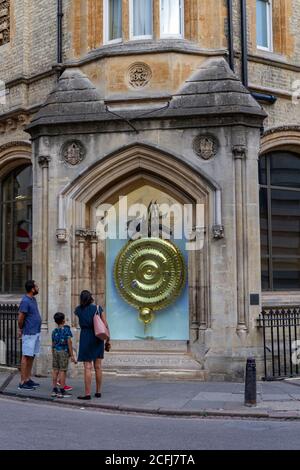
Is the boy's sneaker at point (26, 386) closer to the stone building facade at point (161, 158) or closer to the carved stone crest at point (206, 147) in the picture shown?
the stone building facade at point (161, 158)

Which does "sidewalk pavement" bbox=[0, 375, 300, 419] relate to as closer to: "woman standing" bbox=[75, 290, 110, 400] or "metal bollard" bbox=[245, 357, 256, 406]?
"metal bollard" bbox=[245, 357, 256, 406]

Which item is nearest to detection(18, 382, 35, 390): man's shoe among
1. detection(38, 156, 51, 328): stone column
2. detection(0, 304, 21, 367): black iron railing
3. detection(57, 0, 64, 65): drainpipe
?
detection(38, 156, 51, 328): stone column

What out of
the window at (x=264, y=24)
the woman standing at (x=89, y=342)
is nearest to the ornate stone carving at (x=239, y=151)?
the window at (x=264, y=24)

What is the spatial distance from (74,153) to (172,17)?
3.40 m

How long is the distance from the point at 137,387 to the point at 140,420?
2.48 m

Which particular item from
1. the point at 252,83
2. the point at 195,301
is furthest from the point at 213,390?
the point at 252,83

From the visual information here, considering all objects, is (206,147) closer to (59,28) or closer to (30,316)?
(30,316)

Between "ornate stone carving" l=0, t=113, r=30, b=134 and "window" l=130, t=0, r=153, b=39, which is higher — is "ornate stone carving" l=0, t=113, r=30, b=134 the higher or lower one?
the lower one

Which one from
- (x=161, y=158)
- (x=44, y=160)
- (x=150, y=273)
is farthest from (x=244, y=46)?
(x=150, y=273)

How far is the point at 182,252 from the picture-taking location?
1275 centimetres

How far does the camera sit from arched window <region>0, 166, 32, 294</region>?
627 inches

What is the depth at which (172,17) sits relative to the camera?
43.4ft

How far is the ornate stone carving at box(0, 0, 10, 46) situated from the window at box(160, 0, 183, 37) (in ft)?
15.3

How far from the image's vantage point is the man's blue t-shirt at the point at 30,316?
35.6 feet
